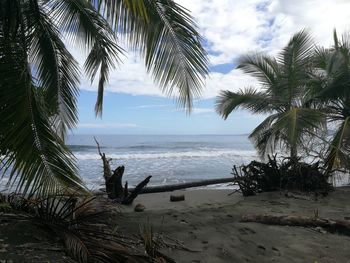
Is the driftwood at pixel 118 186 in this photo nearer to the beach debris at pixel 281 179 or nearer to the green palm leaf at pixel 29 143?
the beach debris at pixel 281 179

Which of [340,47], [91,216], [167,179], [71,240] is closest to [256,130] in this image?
[340,47]

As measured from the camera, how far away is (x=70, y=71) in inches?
279

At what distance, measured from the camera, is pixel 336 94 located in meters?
12.5

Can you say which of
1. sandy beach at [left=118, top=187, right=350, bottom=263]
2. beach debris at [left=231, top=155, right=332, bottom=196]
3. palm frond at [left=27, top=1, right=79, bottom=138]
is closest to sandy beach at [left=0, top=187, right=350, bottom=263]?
sandy beach at [left=118, top=187, right=350, bottom=263]

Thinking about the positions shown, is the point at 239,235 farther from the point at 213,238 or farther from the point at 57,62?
the point at 57,62

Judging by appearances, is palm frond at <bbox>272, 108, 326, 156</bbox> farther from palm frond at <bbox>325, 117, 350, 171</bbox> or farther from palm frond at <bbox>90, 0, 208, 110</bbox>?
palm frond at <bbox>90, 0, 208, 110</bbox>

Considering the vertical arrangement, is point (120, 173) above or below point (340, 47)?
below

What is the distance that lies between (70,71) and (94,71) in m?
1.11

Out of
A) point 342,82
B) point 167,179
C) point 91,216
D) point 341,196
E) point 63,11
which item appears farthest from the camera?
point 167,179

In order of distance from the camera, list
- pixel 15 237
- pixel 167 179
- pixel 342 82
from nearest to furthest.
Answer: pixel 15 237 < pixel 342 82 < pixel 167 179

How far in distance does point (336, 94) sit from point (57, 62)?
29.4 feet

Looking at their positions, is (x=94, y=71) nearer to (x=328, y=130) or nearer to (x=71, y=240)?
(x=71, y=240)

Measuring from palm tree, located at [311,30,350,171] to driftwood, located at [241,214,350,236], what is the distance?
16.0 feet

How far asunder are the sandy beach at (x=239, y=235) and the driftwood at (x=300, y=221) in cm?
16
